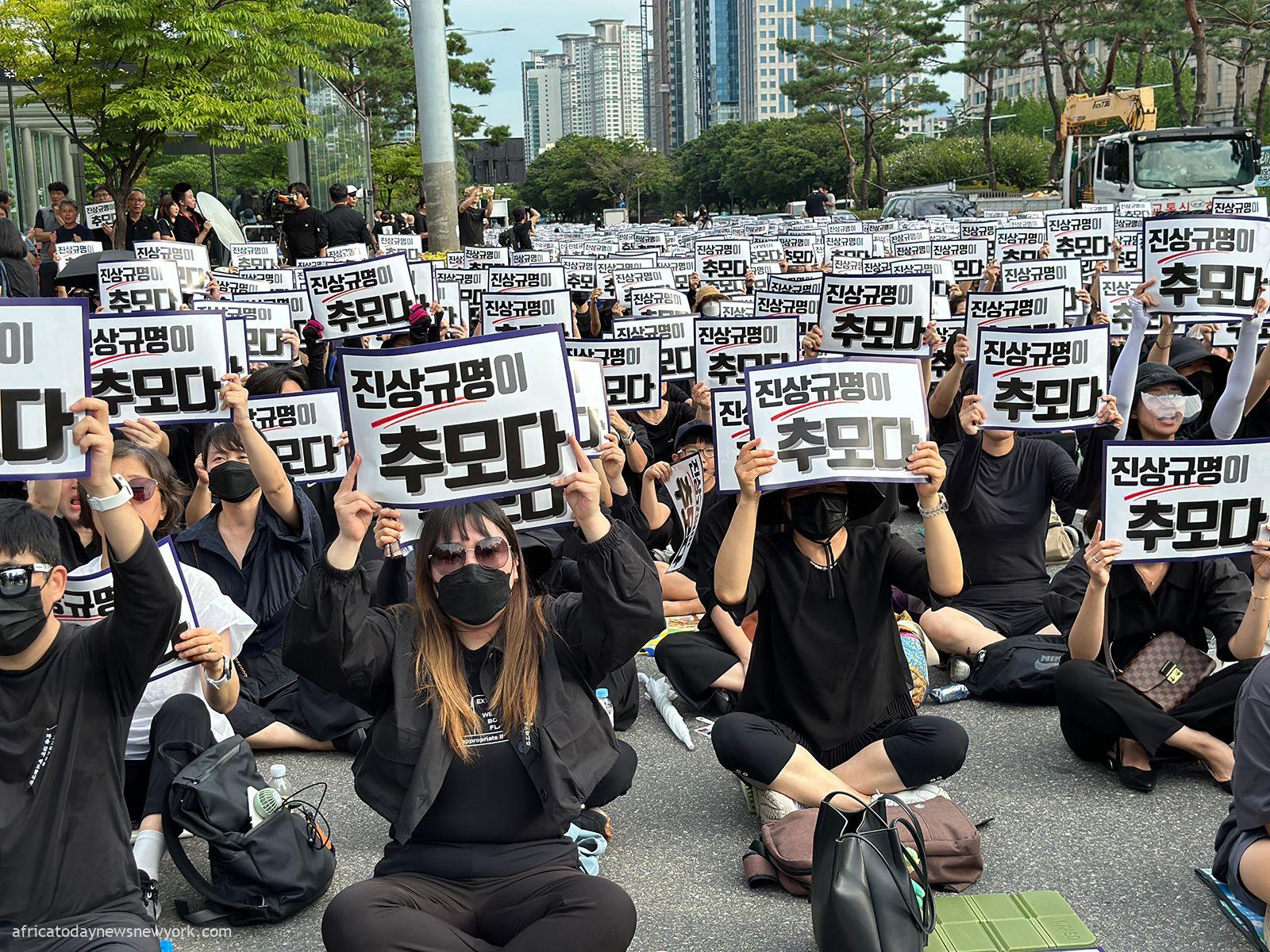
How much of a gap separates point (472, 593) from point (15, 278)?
272 inches

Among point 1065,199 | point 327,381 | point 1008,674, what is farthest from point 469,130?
point 1008,674

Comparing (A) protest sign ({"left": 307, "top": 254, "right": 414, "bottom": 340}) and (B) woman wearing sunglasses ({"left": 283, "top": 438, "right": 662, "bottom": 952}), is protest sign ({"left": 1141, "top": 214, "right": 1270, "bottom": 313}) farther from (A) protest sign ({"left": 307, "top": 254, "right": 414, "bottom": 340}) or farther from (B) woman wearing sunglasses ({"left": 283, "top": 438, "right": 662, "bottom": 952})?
(B) woman wearing sunglasses ({"left": 283, "top": 438, "right": 662, "bottom": 952})

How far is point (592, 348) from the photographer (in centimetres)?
908

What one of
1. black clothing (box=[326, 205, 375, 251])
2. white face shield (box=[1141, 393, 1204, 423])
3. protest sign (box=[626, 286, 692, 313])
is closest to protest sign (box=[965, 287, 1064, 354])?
protest sign (box=[626, 286, 692, 313])

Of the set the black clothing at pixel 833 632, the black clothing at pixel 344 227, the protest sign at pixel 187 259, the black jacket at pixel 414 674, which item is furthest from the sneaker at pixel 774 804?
the black clothing at pixel 344 227

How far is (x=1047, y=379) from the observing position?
7.36 metres

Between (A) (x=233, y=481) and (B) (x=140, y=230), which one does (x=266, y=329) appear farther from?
(B) (x=140, y=230)

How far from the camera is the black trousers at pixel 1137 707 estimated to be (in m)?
5.44

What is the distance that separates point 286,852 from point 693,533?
11.1 ft

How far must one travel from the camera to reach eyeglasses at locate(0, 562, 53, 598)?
359 centimetres

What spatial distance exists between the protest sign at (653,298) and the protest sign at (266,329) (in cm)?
303

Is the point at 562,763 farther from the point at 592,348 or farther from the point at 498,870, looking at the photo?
the point at 592,348

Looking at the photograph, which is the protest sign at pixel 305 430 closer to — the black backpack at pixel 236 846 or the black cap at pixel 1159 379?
the black backpack at pixel 236 846

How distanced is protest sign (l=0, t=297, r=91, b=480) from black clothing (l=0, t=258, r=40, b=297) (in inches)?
211
